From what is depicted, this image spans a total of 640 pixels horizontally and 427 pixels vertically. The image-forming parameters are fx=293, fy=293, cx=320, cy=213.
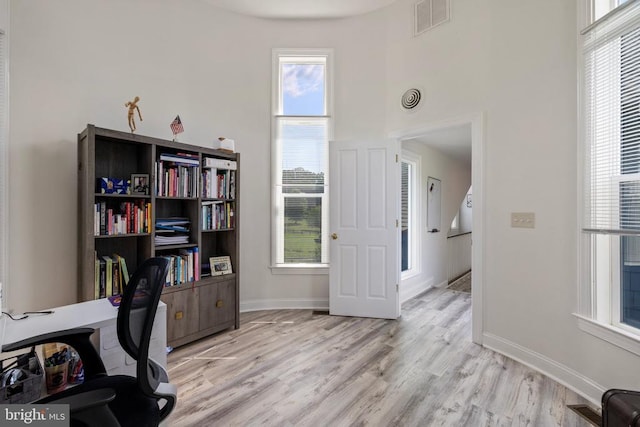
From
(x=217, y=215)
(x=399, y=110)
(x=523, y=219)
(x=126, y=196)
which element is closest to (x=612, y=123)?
(x=523, y=219)

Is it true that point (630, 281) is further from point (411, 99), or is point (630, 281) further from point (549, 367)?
point (411, 99)

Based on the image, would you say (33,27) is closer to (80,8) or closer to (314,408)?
(80,8)

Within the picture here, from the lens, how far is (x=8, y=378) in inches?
53.0

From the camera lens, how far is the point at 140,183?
2.46m

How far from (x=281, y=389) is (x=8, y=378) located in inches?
55.8

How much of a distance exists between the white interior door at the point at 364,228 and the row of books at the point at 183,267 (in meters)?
1.48

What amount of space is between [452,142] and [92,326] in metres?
4.45

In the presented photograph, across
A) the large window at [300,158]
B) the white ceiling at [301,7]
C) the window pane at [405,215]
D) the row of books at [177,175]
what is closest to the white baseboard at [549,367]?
the window pane at [405,215]

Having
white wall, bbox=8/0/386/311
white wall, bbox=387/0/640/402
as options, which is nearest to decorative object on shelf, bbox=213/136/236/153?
white wall, bbox=8/0/386/311

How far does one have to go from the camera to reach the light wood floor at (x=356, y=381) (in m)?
1.75

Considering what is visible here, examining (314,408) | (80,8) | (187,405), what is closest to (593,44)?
(314,408)

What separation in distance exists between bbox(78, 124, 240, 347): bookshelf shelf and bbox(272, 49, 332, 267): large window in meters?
0.76

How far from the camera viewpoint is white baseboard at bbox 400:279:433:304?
4.01 meters

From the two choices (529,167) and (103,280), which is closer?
(103,280)
